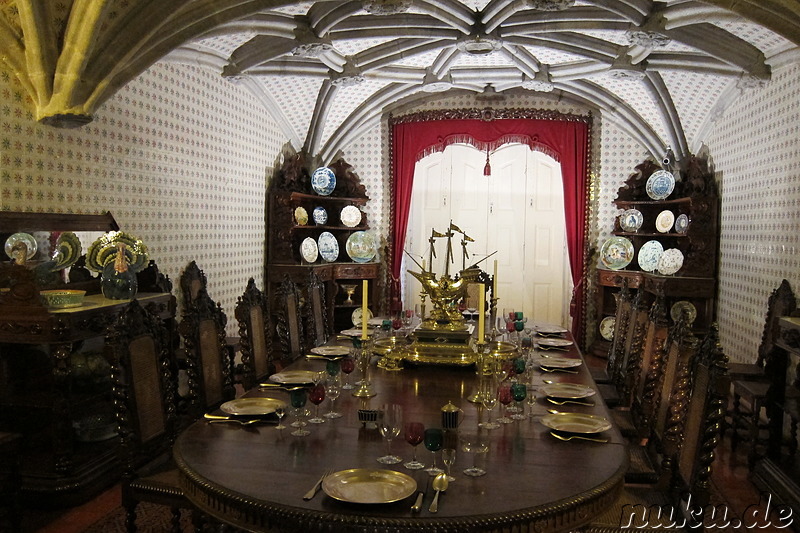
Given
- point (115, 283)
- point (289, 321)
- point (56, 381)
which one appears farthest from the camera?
point (289, 321)

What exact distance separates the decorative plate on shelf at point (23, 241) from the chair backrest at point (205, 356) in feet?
4.58

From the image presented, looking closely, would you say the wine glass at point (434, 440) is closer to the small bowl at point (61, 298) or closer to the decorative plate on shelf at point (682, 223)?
the small bowl at point (61, 298)

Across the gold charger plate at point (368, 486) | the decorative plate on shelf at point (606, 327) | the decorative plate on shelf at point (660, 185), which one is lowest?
the decorative plate on shelf at point (606, 327)

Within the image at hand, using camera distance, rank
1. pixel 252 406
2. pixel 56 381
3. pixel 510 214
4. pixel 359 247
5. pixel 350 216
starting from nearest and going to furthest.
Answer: pixel 252 406
pixel 56 381
pixel 359 247
pixel 350 216
pixel 510 214

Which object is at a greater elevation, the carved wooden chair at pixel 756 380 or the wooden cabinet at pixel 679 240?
the wooden cabinet at pixel 679 240

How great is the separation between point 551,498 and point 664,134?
7.47 metres

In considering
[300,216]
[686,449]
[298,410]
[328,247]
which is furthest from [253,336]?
[328,247]

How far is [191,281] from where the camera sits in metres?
6.38

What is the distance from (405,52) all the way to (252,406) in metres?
5.12

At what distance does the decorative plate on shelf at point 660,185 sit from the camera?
8.53 meters

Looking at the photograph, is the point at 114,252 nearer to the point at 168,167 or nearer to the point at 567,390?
the point at 168,167

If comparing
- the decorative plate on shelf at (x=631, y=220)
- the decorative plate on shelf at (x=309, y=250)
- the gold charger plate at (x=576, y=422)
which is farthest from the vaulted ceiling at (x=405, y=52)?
the gold charger plate at (x=576, y=422)

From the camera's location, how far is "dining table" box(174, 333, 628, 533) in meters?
2.03

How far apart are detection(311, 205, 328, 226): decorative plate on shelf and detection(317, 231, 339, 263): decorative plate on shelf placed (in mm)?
153
